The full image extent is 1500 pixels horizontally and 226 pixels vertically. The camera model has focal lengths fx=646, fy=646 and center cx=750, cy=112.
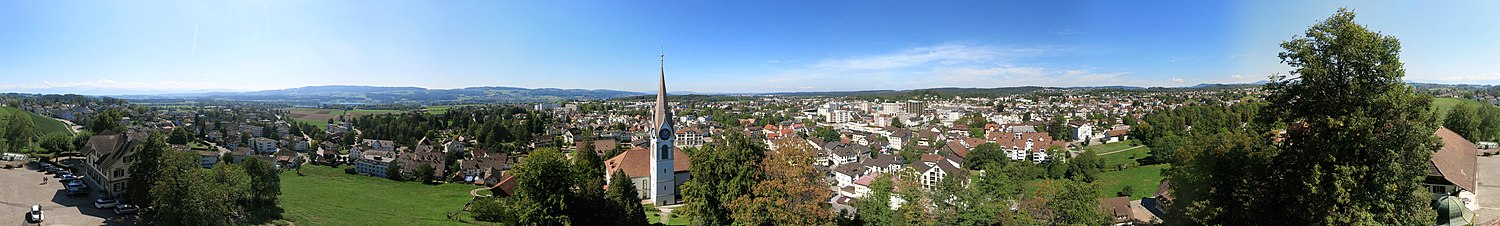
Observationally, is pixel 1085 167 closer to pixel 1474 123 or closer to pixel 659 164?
pixel 1474 123

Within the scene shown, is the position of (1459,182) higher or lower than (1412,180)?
lower

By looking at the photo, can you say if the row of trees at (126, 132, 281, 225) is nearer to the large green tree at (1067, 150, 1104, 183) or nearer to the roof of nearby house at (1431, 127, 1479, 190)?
the roof of nearby house at (1431, 127, 1479, 190)

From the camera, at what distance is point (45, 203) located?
14.6 metres

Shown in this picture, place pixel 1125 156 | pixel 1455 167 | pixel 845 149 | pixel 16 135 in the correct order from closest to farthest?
pixel 1455 167 < pixel 16 135 < pixel 1125 156 < pixel 845 149

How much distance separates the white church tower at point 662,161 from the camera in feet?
68.6

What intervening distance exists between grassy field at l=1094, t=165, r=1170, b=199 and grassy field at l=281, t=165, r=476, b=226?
24536 mm

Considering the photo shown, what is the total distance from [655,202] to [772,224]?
11099 mm

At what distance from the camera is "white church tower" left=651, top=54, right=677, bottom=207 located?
68.6ft

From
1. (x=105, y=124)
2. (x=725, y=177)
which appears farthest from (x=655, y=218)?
(x=105, y=124)

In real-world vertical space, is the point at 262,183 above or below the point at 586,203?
below

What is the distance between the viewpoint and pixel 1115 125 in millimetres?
59719

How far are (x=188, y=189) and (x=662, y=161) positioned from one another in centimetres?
1206

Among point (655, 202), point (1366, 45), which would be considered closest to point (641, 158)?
point (655, 202)

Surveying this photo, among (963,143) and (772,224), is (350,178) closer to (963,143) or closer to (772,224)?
(772,224)
